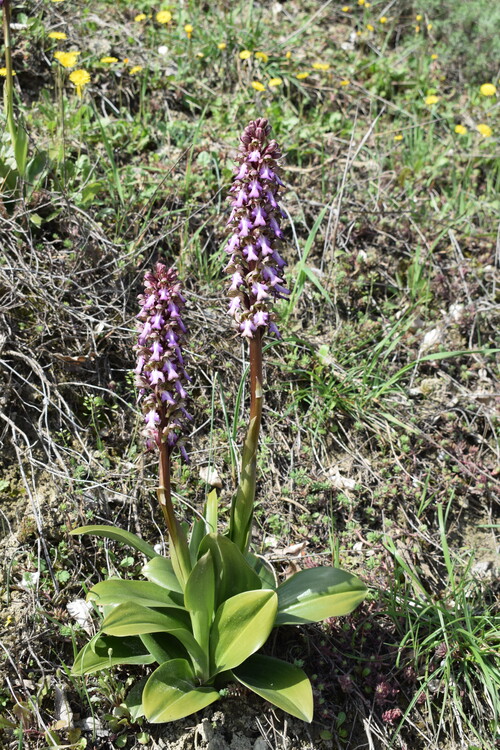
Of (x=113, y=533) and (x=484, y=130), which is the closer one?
(x=113, y=533)

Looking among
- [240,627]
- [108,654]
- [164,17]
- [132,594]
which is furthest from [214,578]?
[164,17]

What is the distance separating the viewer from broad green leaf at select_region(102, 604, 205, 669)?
2.42 m

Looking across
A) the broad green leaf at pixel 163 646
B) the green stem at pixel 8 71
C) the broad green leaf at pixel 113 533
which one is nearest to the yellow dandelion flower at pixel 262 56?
the green stem at pixel 8 71

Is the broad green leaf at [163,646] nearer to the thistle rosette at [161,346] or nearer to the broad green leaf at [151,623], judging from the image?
the broad green leaf at [151,623]

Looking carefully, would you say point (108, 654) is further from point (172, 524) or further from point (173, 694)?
point (172, 524)

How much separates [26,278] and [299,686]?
251 centimetres

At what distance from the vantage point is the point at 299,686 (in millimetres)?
2588

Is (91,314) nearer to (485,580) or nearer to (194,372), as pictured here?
(194,372)

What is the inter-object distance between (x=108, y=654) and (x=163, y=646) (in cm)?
22

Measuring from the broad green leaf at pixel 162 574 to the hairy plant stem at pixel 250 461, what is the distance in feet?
0.95

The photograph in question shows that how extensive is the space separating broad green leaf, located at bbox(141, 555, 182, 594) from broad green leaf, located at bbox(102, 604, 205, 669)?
0.10 m

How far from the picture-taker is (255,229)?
91.7 inches

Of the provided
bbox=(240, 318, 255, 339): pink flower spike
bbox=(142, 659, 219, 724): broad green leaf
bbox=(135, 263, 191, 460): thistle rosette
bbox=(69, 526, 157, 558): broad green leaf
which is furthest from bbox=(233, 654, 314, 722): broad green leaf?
bbox=(240, 318, 255, 339): pink flower spike

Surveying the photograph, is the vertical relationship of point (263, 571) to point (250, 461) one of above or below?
below
